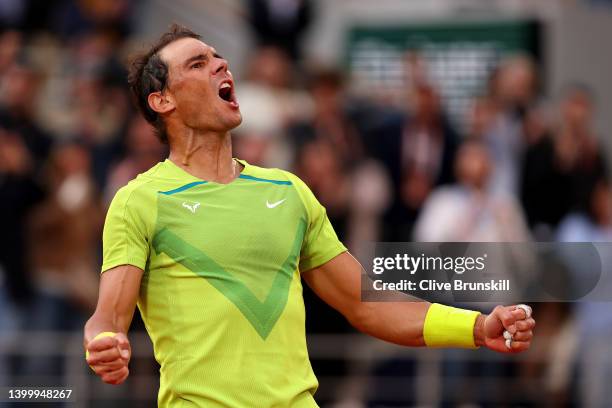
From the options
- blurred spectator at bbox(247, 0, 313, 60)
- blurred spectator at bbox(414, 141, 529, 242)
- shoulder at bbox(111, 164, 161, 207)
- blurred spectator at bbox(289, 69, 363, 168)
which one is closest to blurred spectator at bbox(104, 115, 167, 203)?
blurred spectator at bbox(289, 69, 363, 168)

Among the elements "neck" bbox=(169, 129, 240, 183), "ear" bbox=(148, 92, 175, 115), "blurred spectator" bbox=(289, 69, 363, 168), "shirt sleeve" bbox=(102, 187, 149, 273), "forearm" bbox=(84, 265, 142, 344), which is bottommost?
"blurred spectator" bbox=(289, 69, 363, 168)

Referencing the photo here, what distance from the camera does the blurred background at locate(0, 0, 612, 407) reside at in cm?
1035

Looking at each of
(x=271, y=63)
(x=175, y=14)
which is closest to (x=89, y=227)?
(x=271, y=63)

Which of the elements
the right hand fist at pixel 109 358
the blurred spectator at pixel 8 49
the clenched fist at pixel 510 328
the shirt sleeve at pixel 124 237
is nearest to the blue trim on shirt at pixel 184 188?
the shirt sleeve at pixel 124 237

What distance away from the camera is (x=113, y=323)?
16.0 ft

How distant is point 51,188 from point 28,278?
835 millimetres

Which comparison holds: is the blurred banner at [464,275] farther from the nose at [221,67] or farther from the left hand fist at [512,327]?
the nose at [221,67]

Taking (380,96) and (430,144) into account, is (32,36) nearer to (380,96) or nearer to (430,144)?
(380,96)

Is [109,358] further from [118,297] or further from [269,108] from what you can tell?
[269,108]

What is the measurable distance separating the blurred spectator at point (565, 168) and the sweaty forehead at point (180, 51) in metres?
6.19

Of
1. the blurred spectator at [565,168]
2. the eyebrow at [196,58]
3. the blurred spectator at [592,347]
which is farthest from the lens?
the blurred spectator at [565,168]

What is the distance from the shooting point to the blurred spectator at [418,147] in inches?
453

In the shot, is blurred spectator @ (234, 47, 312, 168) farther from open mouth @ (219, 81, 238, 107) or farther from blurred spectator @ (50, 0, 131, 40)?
open mouth @ (219, 81, 238, 107)

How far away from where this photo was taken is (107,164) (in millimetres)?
11609
